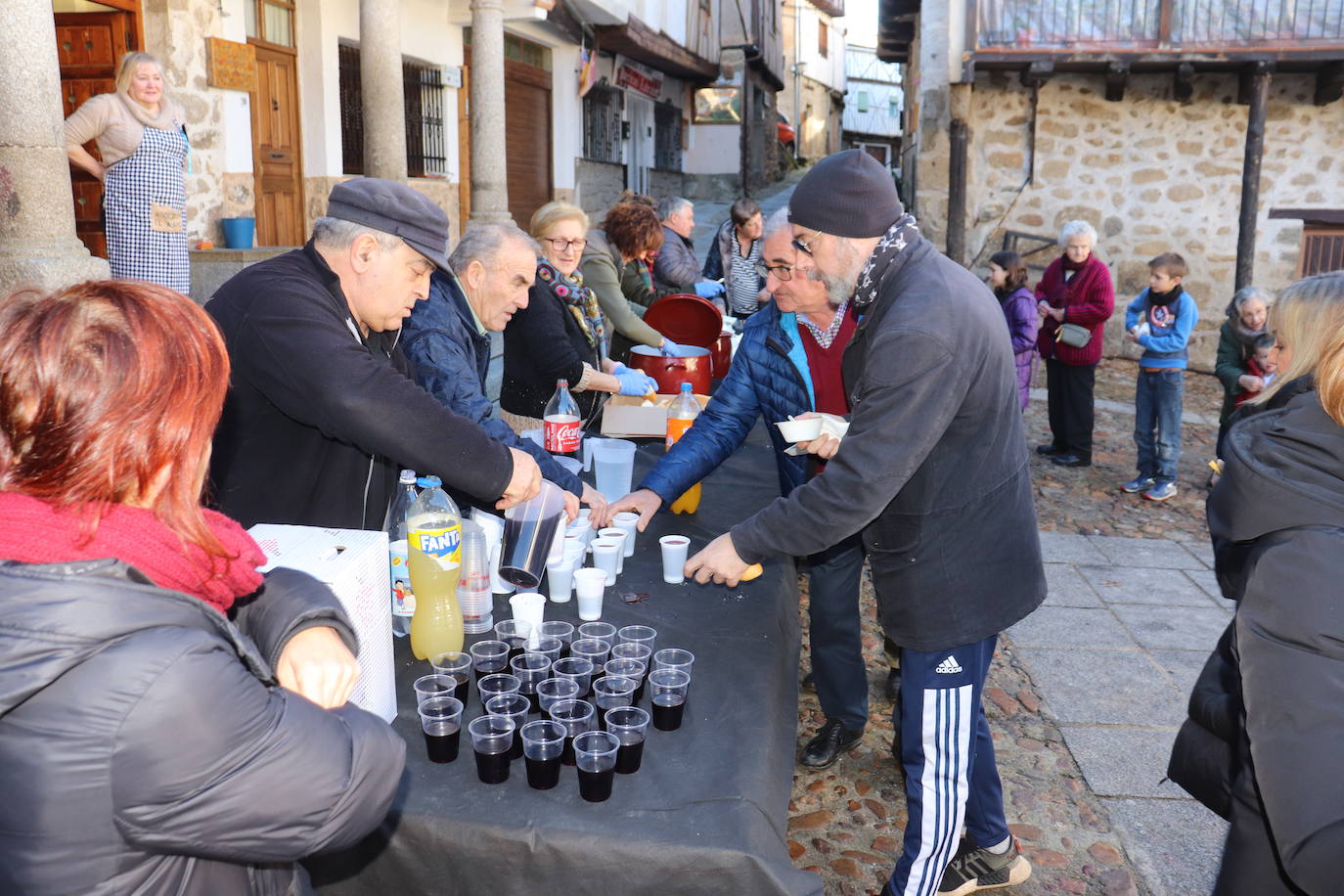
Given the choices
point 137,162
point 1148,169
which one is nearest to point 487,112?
point 137,162

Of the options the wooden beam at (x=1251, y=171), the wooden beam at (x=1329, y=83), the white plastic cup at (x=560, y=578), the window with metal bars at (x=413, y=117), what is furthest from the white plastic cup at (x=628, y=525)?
the wooden beam at (x=1329, y=83)

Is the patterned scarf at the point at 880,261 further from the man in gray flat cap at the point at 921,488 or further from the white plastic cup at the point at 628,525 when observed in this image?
the white plastic cup at the point at 628,525

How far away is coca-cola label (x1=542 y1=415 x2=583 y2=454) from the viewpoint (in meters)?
3.62

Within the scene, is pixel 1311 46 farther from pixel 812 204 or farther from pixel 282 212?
pixel 812 204

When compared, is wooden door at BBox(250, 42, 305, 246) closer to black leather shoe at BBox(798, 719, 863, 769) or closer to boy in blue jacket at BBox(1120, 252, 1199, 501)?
boy in blue jacket at BBox(1120, 252, 1199, 501)

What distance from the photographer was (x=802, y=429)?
2.75 metres

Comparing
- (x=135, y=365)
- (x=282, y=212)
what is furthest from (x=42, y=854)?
(x=282, y=212)

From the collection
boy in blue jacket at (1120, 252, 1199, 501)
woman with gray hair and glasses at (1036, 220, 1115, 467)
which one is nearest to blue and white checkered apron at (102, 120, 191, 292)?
woman with gray hair and glasses at (1036, 220, 1115, 467)

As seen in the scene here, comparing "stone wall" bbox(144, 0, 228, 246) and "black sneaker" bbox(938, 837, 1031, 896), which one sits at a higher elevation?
"stone wall" bbox(144, 0, 228, 246)

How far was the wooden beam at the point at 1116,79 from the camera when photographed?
39.7ft

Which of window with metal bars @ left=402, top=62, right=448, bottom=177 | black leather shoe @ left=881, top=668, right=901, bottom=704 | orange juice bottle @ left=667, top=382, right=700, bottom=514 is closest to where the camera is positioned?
orange juice bottle @ left=667, top=382, right=700, bottom=514

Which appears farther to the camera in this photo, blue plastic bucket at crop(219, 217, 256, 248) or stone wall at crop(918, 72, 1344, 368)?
stone wall at crop(918, 72, 1344, 368)

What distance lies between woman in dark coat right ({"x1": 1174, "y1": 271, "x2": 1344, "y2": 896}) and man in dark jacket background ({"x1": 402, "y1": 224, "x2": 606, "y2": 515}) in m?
1.70

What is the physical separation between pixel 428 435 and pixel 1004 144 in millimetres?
12570
